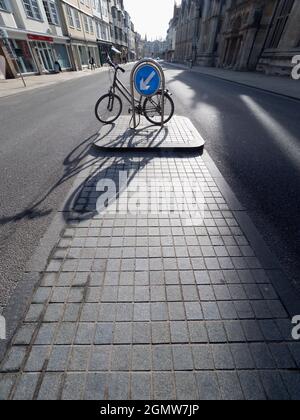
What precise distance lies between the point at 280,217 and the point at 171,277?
6.47 ft

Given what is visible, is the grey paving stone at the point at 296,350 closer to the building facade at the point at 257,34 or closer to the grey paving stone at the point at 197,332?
the grey paving stone at the point at 197,332

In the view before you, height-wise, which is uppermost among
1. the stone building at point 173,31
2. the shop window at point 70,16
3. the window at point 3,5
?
the window at point 3,5

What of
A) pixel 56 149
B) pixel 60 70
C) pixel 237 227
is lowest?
pixel 60 70

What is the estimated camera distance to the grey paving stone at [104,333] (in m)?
1.70

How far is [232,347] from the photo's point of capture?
1.67 metres

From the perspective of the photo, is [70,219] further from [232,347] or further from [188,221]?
[232,347]

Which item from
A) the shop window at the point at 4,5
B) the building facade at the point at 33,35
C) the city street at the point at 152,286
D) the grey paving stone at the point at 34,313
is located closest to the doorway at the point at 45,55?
the building facade at the point at 33,35

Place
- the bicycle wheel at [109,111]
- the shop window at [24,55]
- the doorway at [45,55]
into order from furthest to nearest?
the doorway at [45,55]
the shop window at [24,55]
the bicycle wheel at [109,111]

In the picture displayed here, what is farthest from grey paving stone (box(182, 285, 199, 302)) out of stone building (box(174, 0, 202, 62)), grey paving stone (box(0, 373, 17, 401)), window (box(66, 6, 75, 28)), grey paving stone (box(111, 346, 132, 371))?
stone building (box(174, 0, 202, 62))

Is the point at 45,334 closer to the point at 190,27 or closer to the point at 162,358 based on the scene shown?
the point at 162,358

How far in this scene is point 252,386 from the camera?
1472 mm

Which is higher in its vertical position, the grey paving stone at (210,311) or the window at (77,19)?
the window at (77,19)

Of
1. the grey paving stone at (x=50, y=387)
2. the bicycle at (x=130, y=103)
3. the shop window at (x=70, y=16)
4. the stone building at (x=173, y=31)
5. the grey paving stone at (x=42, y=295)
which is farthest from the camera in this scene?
the stone building at (x=173, y=31)

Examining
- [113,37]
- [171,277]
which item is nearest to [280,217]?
[171,277]
